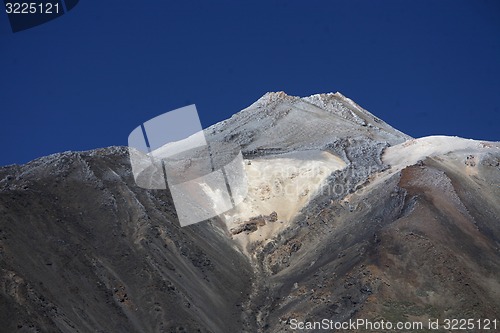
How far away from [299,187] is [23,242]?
26.6 m

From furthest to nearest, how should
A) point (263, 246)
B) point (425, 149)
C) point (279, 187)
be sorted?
1. point (425, 149)
2. point (279, 187)
3. point (263, 246)

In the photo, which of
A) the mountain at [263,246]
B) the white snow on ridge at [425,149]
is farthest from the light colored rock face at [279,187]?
the white snow on ridge at [425,149]

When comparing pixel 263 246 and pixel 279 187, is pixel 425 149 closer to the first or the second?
pixel 279 187

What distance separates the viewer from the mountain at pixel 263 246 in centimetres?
3325

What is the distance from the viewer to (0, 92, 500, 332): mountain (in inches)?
1309

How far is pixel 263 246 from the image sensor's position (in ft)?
159

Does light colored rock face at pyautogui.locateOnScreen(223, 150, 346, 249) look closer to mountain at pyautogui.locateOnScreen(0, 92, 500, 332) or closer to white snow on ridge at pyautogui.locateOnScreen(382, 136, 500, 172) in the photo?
mountain at pyautogui.locateOnScreen(0, 92, 500, 332)

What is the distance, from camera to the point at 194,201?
51125mm

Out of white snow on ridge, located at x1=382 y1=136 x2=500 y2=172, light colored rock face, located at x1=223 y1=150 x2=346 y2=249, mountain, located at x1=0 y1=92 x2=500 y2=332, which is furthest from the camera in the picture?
white snow on ridge, located at x1=382 y1=136 x2=500 y2=172

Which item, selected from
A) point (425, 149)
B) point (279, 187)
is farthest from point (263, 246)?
point (425, 149)

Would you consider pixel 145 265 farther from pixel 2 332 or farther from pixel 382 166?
pixel 382 166

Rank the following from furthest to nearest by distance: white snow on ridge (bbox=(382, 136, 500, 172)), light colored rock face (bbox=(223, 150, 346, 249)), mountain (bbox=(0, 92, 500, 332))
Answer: white snow on ridge (bbox=(382, 136, 500, 172)) → light colored rock face (bbox=(223, 150, 346, 249)) → mountain (bbox=(0, 92, 500, 332))

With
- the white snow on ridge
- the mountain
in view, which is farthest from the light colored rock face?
the white snow on ridge

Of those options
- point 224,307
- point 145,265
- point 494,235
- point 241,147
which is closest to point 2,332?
point 145,265
